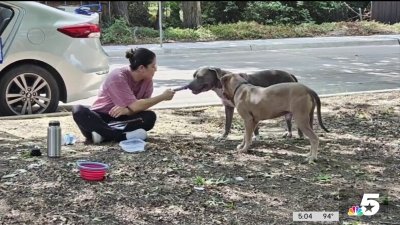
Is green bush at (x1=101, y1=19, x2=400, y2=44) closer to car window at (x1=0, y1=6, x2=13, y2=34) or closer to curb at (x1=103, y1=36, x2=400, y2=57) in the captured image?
curb at (x1=103, y1=36, x2=400, y2=57)

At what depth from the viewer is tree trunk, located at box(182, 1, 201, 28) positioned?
23.5m

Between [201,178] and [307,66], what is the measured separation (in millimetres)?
9610

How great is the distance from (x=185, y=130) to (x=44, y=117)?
181 centimetres

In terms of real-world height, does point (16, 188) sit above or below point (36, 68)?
below

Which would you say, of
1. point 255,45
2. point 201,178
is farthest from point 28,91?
point 255,45

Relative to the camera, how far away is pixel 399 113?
780 cm

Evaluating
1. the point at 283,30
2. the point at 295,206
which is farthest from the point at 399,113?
the point at 283,30

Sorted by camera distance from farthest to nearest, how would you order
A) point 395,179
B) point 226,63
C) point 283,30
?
point 283,30
point 226,63
point 395,179

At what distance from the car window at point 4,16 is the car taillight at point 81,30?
0.60 meters

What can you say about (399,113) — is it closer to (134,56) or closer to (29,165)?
(134,56)

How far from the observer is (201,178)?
491 centimetres

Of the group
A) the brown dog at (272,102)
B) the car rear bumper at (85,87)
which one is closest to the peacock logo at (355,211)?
the brown dog at (272,102)

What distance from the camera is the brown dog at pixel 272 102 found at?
569 cm

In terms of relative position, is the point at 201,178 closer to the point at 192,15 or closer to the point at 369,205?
the point at 369,205
